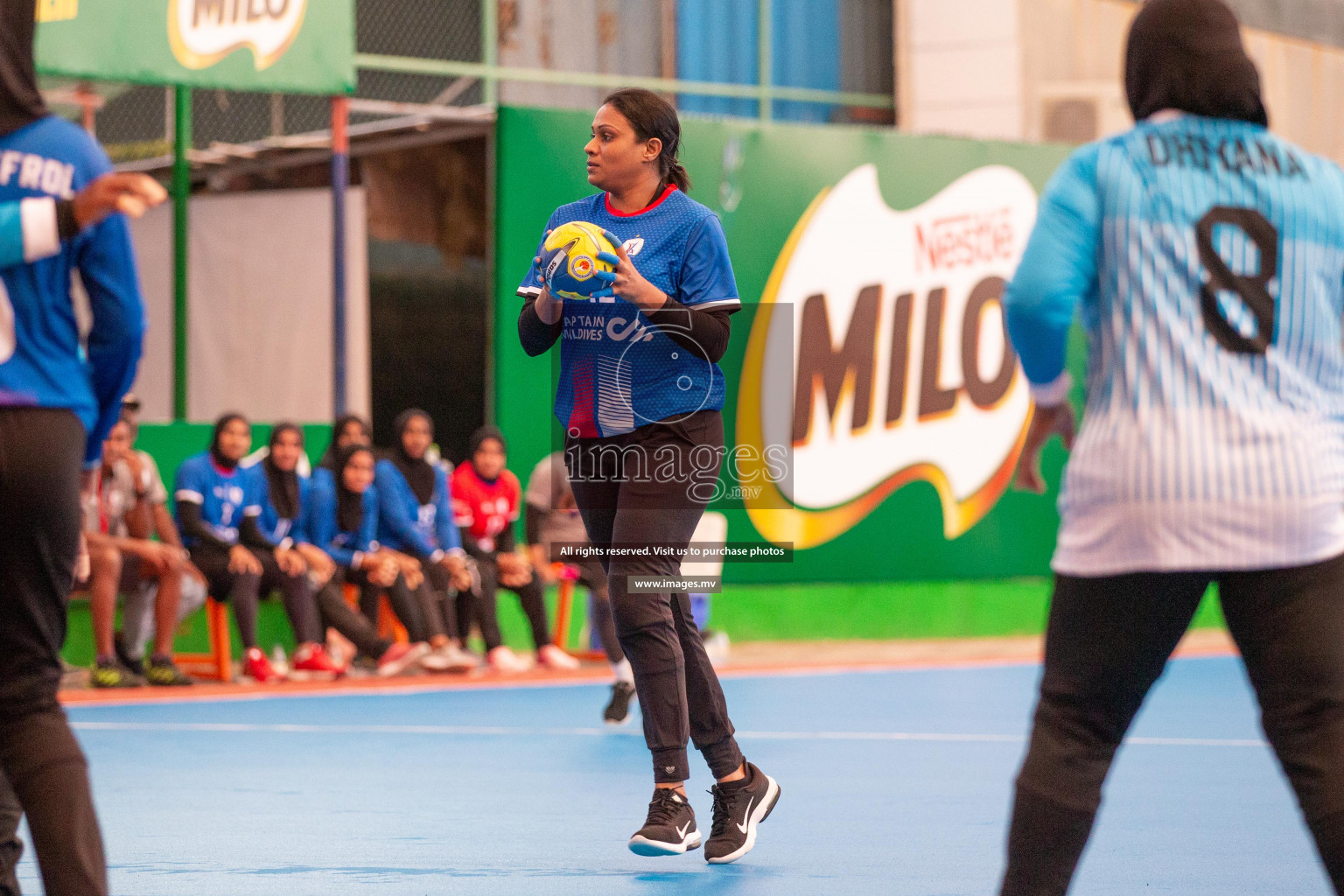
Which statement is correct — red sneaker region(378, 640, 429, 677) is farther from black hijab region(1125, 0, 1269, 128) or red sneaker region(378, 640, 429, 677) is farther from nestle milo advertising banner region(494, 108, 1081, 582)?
black hijab region(1125, 0, 1269, 128)

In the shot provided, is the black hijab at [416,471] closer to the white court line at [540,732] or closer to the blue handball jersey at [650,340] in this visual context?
the white court line at [540,732]

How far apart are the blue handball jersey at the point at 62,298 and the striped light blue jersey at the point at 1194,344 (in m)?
1.68

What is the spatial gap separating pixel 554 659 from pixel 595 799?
16.5 feet

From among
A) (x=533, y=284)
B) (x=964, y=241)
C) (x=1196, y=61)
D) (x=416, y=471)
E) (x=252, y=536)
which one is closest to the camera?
(x=1196, y=61)

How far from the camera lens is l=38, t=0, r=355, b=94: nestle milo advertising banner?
33.1 ft

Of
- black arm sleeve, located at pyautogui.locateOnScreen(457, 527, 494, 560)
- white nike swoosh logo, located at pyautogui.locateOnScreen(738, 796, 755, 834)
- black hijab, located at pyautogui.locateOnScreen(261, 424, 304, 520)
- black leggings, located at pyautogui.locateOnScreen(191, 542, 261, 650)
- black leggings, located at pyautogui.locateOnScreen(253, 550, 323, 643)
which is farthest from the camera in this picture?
black arm sleeve, located at pyautogui.locateOnScreen(457, 527, 494, 560)

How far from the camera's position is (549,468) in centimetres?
1077

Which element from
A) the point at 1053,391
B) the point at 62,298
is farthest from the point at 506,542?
the point at 1053,391

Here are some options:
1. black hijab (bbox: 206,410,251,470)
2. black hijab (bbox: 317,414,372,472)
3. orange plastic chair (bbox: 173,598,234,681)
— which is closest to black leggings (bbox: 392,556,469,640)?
black hijab (bbox: 317,414,372,472)

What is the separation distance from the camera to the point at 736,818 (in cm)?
487

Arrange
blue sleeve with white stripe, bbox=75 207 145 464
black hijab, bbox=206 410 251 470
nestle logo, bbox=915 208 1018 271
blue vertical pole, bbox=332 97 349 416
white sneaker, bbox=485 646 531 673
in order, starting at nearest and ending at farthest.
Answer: blue sleeve with white stripe, bbox=75 207 145 464, black hijab, bbox=206 410 251 470, white sneaker, bbox=485 646 531 673, blue vertical pole, bbox=332 97 349 416, nestle logo, bbox=915 208 1018 271

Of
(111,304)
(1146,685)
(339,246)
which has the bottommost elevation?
(1146,685)

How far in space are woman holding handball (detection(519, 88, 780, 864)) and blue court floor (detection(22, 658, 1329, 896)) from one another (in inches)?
12.6

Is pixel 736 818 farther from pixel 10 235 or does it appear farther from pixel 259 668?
pixel 259 668
